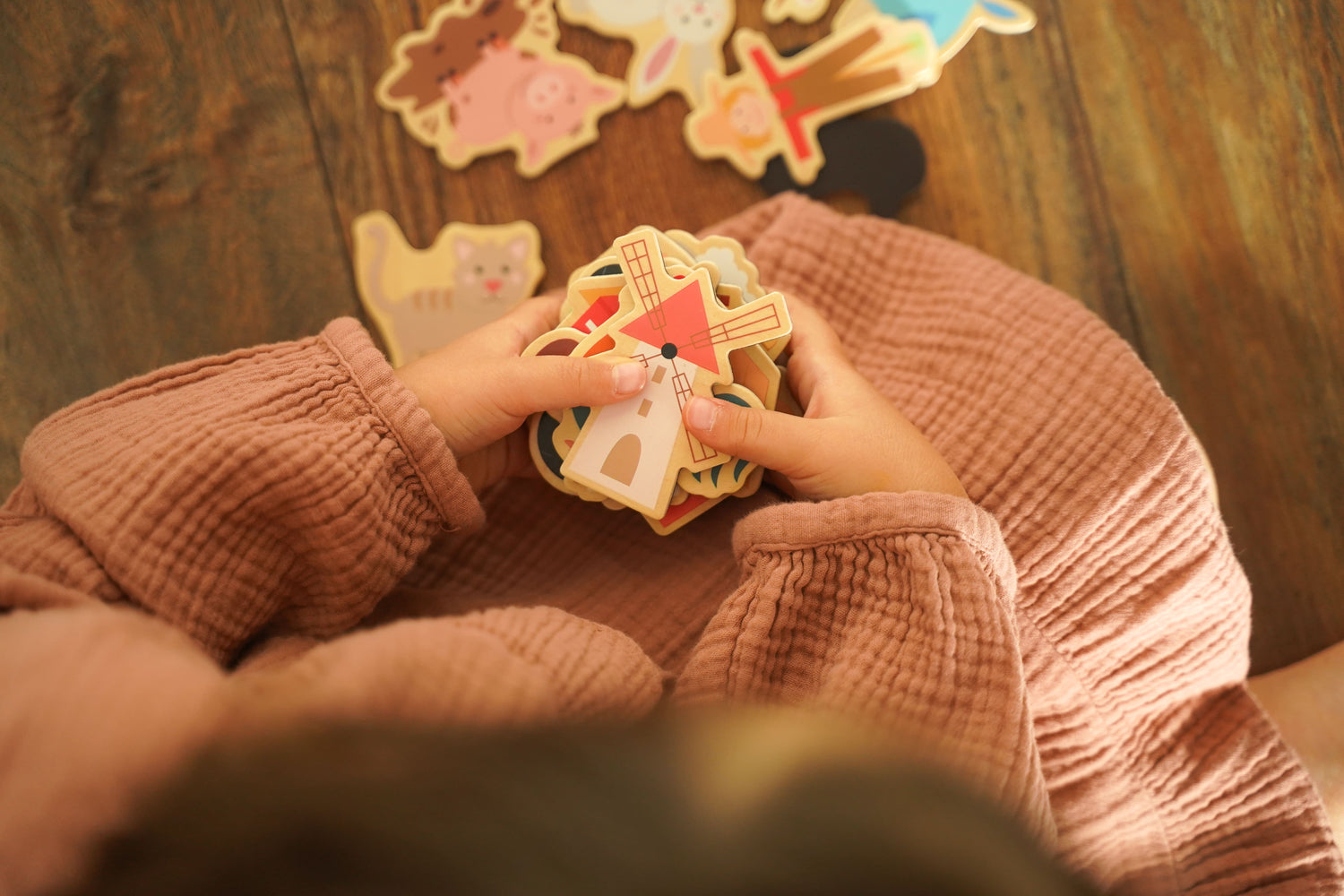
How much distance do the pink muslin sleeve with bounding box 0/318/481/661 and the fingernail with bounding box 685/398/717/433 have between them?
0.51 feet

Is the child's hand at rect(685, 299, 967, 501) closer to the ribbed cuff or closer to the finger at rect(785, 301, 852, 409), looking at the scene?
the finger at rect(785, 301, 852, 409)

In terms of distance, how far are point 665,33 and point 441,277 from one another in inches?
12.4

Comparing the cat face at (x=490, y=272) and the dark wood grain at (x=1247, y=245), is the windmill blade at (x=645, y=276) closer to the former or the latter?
the cat face at (x=490, y=272)

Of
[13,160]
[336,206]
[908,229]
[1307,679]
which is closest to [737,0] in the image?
[908,229]

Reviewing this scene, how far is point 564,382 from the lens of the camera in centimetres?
53

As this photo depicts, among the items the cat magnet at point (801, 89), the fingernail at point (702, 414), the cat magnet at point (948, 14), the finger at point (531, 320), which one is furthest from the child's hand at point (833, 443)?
the cat magnet at point (948, 14)

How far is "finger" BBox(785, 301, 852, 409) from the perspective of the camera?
1.97 feet

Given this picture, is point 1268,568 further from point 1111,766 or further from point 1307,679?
point 1111,766

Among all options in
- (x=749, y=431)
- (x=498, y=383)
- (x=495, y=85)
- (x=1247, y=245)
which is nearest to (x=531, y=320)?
(x=498, y=383)

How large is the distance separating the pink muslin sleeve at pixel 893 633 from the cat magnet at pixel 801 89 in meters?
0.41

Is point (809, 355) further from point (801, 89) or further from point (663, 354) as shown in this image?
point (801, 89)

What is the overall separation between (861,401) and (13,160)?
801 mm

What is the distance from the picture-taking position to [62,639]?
38 cm

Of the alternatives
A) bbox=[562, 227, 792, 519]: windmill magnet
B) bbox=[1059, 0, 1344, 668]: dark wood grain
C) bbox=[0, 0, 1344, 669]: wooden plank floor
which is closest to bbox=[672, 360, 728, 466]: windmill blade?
bbox=[562, 227, 792, 519]: windmill magnet
